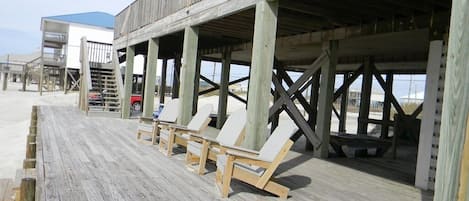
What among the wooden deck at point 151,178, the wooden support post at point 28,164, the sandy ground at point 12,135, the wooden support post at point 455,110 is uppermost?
the wooden support post at point 455,110

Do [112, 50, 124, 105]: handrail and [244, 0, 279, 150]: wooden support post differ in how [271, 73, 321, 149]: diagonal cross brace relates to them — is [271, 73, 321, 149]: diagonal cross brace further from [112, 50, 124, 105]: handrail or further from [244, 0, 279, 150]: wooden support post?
[112, 50, 124, 105]: handrail

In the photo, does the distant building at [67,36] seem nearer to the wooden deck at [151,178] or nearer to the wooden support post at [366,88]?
the wooden support post at [366,88]

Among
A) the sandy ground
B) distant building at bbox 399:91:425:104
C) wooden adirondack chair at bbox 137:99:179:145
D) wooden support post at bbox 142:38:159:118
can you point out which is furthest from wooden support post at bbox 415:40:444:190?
distant building at bbox 399:91:425:104

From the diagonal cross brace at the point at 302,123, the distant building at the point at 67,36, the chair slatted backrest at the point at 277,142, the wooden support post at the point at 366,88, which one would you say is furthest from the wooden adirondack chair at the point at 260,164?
the distant building at the point at 67,36

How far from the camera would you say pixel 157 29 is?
377 inches

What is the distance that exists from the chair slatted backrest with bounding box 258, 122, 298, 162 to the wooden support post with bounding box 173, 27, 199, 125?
3328 mm

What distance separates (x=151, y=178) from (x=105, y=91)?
9.92 m

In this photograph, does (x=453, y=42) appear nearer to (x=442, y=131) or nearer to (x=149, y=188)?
(x=442, y=131)

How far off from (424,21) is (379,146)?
2846 mm

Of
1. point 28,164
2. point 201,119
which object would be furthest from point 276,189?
point 28,164

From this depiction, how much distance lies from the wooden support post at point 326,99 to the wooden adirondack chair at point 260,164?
3.24m


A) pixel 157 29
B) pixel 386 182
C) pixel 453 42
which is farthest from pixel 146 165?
pixel 157 29

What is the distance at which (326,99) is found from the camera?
7.47 m

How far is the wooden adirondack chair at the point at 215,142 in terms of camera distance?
512 cm
